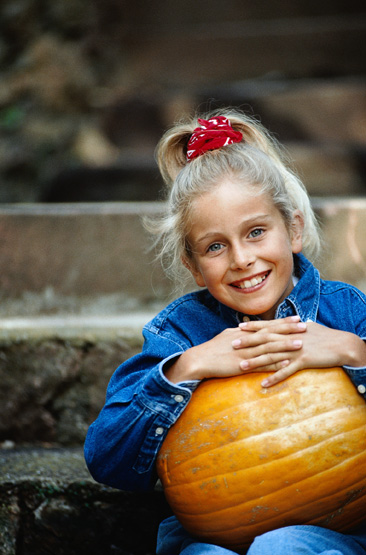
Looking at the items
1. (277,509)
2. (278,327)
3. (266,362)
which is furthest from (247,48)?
(277,509)

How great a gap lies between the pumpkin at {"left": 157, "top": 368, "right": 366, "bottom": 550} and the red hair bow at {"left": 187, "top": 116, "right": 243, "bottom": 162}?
810mm

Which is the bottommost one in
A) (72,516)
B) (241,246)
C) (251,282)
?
(72,516)

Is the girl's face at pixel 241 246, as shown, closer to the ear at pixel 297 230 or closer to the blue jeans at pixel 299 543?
the ear at pixel 297 230

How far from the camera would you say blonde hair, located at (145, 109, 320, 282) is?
210 centimetres

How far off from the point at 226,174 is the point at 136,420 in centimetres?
84

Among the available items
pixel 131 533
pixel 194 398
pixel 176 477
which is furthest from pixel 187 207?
pixel 131 533

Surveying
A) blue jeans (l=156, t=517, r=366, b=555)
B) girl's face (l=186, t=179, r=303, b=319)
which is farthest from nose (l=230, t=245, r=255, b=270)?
blue jeans (l=156, t=517, r=366, b=555)

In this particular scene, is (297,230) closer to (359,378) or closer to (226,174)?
(226,174)

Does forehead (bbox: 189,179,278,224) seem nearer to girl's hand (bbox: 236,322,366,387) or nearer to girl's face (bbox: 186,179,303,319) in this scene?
girl's face (bbox: 186,179,303,319)

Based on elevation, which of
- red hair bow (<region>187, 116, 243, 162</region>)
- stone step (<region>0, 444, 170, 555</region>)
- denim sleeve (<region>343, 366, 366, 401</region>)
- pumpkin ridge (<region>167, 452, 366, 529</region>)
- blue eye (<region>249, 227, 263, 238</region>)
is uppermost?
red hair bow (<region>187, 116, 243, 162</region>)

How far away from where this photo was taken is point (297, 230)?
2.25 metres

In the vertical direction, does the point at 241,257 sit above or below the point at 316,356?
above

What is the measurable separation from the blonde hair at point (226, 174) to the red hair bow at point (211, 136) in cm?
3

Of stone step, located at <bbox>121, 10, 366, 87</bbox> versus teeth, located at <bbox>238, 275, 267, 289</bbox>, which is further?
stone step, located at <bbox>121, 10, 366, 87</bbox>
